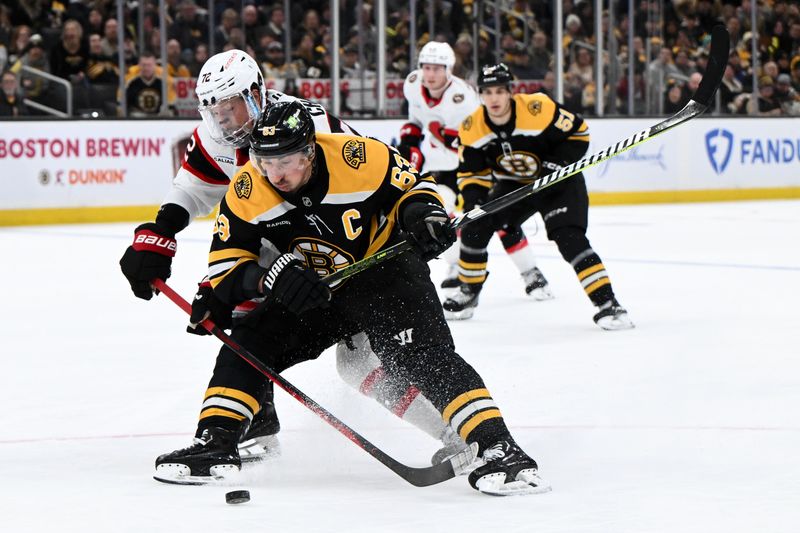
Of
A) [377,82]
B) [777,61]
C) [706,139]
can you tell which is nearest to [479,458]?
[377,82]

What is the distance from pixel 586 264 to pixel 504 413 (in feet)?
5.59

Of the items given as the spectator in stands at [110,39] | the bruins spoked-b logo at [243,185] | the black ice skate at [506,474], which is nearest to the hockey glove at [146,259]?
the bruins spoked-b logo at [243,185]

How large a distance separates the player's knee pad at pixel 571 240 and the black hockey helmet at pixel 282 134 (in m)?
2.56

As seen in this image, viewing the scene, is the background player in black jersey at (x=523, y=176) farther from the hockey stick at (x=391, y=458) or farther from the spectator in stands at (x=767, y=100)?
the spectator in stands at (x=767, y=100)

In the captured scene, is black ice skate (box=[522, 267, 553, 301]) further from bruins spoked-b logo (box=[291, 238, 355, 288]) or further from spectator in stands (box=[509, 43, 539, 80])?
spectator in stands (box=[509, 43, 539, 80])

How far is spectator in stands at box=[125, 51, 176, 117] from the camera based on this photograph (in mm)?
9656

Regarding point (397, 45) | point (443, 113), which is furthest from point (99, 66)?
point (443, 113)

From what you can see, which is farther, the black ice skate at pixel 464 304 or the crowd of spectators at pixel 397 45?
the crowd of spectators at pixel 397 45

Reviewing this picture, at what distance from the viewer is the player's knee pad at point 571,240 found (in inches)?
200

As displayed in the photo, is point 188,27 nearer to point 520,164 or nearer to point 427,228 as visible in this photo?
point 520,164

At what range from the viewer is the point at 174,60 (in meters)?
9.77

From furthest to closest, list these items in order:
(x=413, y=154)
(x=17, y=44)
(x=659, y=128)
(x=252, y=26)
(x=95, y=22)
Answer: (x=252, y=26)
(x=95, y=22)
(x=17, y=44)
(x=413, y=154)
(x=659, y=128)

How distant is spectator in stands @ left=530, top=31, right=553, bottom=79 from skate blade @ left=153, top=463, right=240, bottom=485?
9.17 meters

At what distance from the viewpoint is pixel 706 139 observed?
1165cm
